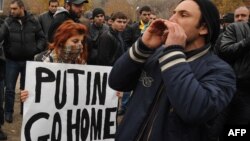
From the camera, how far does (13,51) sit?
6809 millimetres

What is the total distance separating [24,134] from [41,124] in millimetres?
159

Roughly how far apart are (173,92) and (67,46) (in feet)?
6.73

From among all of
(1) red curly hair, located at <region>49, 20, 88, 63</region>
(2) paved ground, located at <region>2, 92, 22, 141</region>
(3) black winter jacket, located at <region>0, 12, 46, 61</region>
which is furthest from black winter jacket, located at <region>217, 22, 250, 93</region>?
(3) black winter jacket, located at <region>0, 12, 46, 61</region>

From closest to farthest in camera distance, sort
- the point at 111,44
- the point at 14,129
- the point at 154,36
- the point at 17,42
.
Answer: the point at 154,36
the point at 14,129
the point at 17,42
the point at 111,44

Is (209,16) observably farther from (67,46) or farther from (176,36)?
(67,46)

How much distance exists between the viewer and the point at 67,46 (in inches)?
154

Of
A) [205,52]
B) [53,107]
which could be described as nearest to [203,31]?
[205,52]

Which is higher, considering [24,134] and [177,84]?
[177,84]

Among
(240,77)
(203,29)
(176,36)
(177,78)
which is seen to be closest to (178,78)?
(177,78)

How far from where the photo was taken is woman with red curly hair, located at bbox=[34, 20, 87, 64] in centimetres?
390

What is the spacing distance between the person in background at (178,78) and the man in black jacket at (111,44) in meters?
4.51

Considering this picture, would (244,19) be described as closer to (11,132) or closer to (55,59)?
(55,59)

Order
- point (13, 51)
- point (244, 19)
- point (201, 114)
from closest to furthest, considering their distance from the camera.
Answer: point (201, 114) < point (244, 19) < point (13, 51)

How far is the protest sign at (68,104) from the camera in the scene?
3.56 m
